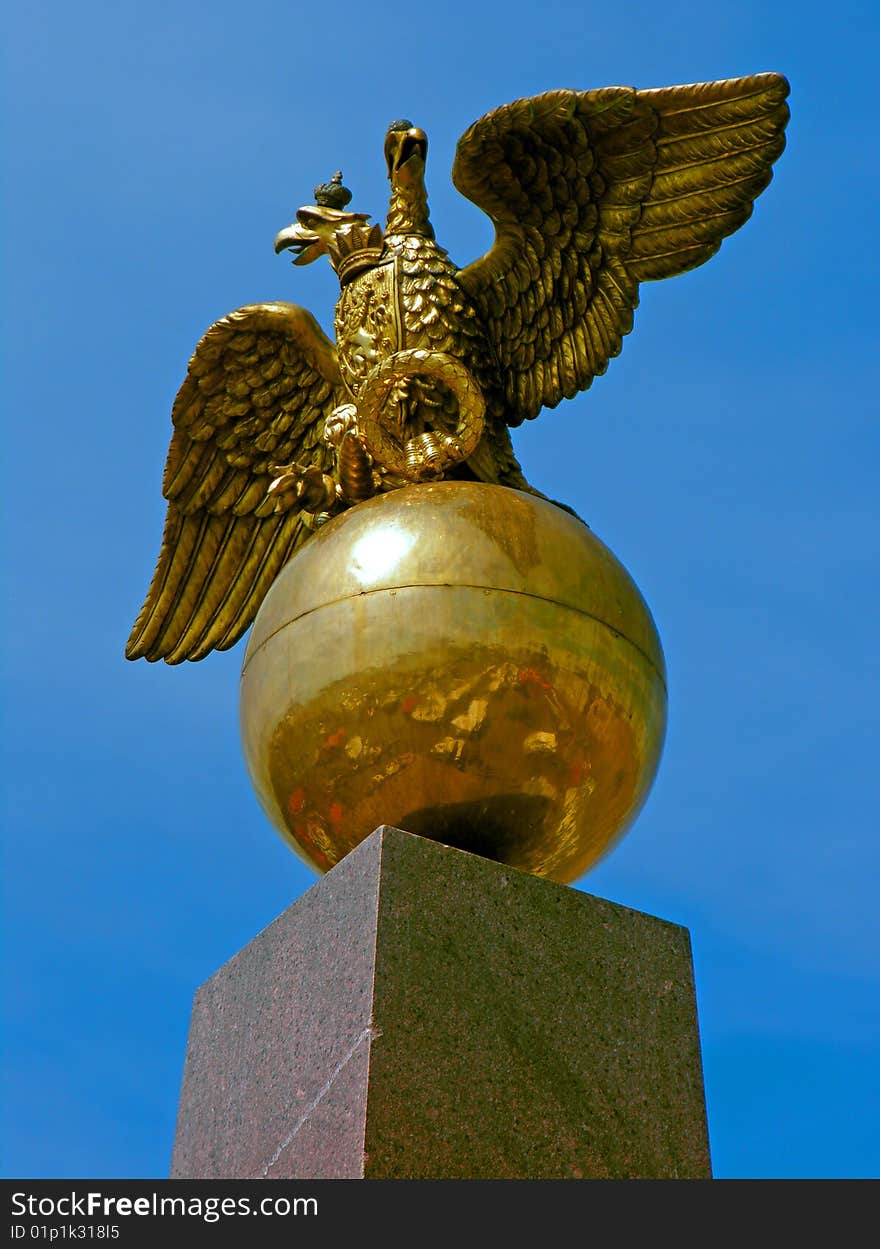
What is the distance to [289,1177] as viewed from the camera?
4090mm

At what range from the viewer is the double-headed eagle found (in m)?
5.95

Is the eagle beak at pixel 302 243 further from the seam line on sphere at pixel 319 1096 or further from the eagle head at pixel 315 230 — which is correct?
the seam line on sphere at pixel 319 1096

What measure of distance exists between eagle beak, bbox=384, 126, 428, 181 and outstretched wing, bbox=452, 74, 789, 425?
26 centimetres

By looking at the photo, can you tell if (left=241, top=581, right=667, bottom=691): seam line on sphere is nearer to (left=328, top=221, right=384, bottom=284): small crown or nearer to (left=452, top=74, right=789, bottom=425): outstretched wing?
(left=452, top=74, right=789, bottom=425): outstretched wing

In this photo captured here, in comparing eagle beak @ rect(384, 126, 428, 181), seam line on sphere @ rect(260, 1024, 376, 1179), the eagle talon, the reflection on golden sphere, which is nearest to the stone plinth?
seam line on sphere @ rect(260, 1024, 376, 1179)

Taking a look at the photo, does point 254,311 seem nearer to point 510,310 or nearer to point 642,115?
point 510,310

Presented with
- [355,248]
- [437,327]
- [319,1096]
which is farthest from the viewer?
[355,248]

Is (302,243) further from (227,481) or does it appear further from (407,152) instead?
→ (227,481)

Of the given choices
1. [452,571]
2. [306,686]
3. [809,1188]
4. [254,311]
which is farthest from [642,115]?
[809,1188]

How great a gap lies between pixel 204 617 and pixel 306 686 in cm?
259

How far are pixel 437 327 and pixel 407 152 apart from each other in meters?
0.91

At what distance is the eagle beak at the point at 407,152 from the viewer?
265 inches

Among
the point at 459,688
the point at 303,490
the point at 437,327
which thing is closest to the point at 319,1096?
the point at 459,688

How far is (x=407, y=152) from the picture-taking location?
675 cm
